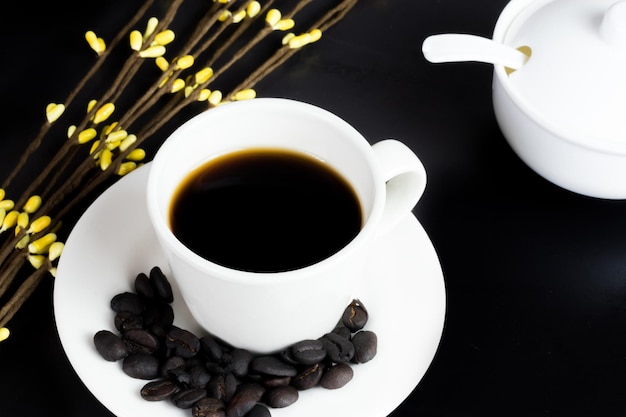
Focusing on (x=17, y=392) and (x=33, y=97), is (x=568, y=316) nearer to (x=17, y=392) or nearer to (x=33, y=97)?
(x=17, y=392)

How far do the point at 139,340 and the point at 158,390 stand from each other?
2.7 inches

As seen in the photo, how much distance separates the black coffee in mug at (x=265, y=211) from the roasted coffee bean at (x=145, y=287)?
4.0 inches

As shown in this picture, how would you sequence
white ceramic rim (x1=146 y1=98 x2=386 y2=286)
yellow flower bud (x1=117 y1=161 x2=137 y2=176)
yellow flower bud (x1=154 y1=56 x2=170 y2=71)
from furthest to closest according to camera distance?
yellow flower bud (x1=154 y1=56 x2=170 y2=71) → yellow flower bud (x1=117 y1=161 x2=137 y2=176) → white ceramic rim (x1=146 y1=98 x2=386 y2=286)

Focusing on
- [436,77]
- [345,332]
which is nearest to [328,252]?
[345,332]

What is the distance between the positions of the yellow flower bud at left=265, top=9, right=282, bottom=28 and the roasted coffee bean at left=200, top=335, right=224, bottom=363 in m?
0.51

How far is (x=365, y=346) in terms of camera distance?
3.15 feet

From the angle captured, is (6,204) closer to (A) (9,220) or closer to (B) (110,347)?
(A) (9,220)

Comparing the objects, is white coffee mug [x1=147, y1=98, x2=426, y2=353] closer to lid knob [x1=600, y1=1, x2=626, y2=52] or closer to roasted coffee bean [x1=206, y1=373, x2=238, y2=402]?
roasted coffee bean [x1=206, y1=373, x2=238, y2=402]

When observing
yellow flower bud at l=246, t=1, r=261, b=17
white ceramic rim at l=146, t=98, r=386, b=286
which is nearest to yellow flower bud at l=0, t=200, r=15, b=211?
white ceramic rim at l=146, t=98, r=386, b=286

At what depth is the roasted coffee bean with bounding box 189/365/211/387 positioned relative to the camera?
93 centimetres

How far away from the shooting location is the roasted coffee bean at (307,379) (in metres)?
0.93

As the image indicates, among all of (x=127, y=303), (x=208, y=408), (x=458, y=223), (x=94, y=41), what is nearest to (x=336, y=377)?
(x=208, y=408)

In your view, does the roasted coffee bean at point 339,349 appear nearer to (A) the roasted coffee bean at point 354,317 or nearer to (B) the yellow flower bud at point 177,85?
(A) the roasted coffee bean at point 354,317

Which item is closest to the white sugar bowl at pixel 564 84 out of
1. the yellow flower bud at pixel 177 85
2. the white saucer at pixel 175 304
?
the white saucer at pixel 175 304
